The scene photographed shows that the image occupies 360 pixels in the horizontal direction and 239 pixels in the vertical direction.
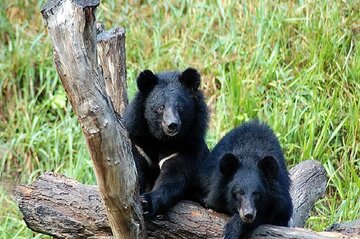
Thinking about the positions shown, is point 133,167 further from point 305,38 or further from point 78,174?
point 305,38

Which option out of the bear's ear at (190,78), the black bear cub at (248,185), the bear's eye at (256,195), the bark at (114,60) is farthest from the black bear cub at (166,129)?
the bark at (114,60)

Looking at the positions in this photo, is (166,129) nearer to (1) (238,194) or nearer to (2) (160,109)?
(2) (160,109)

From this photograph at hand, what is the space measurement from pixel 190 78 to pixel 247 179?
37.2 inches

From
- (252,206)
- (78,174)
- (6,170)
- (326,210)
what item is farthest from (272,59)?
(252,206)

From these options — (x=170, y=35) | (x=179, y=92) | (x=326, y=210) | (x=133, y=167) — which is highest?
(x=170, y=35)

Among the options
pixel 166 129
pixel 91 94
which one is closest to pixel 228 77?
pixel 166 129

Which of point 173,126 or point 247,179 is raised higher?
point 173,126

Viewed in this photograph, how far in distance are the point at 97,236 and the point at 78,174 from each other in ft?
10.9

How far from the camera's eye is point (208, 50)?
32.3 feet

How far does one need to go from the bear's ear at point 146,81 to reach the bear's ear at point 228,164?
0.84 m

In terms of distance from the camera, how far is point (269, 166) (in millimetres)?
5312

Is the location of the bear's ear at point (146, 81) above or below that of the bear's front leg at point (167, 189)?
above

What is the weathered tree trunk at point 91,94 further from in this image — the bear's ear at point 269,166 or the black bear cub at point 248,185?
the bear's ear at point 269,166

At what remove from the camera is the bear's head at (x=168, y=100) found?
18.4 feet
